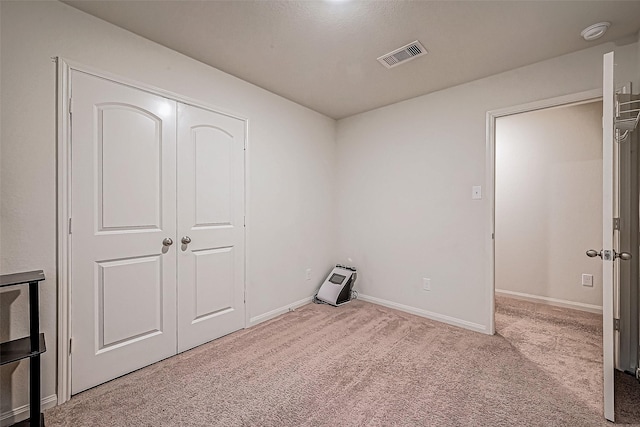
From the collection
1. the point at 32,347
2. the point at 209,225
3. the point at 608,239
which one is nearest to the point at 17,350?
the point at 32,347

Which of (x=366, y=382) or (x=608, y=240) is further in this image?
(x=366, y=382)

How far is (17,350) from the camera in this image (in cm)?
151

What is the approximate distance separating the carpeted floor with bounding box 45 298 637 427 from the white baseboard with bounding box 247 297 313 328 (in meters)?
0.14

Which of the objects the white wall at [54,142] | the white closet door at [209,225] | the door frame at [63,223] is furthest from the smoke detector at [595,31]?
the door frame at [63,223]

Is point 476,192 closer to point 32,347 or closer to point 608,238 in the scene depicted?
point 608,238

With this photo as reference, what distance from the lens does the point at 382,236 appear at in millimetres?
3613

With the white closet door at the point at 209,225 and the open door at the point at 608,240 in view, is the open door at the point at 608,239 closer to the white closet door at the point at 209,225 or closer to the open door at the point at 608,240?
the open door at the point at 608,240

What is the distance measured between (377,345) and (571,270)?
8.86ft

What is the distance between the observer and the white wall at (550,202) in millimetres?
3357

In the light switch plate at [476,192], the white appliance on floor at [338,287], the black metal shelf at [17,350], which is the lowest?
the white appliance on floor at [338,287]

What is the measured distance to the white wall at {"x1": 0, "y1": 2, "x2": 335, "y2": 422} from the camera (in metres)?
1.63

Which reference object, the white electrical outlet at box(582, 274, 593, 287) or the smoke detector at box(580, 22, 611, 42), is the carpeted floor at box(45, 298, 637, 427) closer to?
the white electrical outlet at box(582, 274, 593, 287)

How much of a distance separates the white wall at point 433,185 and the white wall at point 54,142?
38.3 inches

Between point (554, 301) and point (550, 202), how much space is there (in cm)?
121
